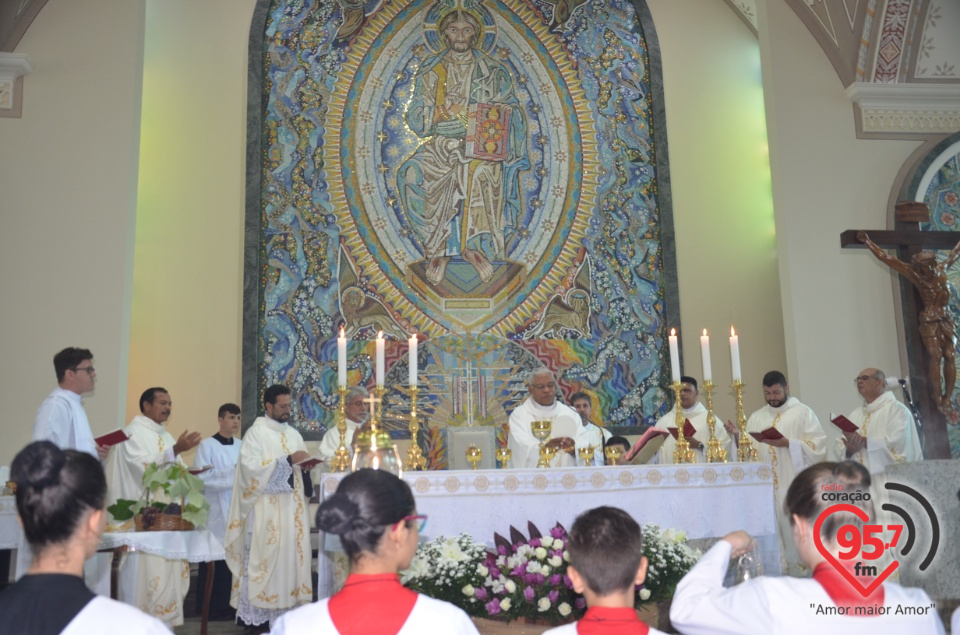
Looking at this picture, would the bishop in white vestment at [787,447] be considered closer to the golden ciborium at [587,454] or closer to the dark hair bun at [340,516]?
the golden ciborium at [587,454]

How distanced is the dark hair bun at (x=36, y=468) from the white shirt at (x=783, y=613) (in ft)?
4.60

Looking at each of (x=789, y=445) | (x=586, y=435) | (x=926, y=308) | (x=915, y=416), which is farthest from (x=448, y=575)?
(x=926, y=308)

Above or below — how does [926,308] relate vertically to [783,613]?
above

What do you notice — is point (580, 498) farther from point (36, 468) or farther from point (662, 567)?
point (36, 468)

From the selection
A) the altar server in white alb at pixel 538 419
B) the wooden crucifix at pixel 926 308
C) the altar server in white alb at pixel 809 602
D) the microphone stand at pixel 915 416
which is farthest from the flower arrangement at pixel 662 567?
the wooden crucifix at pixel 926 308

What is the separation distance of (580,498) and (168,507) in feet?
7.50

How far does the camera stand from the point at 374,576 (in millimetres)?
2232

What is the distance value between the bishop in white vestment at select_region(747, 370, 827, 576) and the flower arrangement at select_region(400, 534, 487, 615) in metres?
2.96

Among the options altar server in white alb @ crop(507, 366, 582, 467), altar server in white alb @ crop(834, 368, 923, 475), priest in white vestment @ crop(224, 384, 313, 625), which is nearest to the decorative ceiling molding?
altar server in white alb @ crop(834, 368, 923, 475)

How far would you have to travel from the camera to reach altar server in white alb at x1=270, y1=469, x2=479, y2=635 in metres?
2.16

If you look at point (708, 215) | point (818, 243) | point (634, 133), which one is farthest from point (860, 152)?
point (634, 133)

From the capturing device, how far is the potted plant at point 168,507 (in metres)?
5.31

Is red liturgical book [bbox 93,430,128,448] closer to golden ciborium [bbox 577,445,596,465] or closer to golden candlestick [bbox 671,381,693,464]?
golden ciborium [bbox 577,445,596,465]

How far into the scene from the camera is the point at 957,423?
8.05 meters
